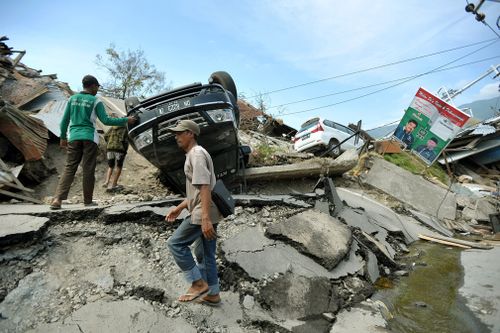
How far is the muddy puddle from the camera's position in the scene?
2963 millimetres

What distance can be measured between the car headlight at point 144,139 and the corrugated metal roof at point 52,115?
11.4ft

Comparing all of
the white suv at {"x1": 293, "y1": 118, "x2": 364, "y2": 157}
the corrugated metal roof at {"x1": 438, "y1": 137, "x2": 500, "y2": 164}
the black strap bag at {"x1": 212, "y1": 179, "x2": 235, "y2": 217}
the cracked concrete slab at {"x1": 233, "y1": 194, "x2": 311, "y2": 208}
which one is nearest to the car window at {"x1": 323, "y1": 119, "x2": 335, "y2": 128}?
the white suv at {"x1": 293, "y1": 118, "x2": 364, "y2": 157}

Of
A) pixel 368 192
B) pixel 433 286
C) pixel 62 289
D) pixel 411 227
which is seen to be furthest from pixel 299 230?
pixel 368 192

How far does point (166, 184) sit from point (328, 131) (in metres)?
6.92

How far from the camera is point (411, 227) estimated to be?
6.39 metres

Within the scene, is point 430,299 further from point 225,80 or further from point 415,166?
point 415,166

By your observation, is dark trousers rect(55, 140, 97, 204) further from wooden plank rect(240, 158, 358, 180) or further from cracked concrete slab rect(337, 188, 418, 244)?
cracked concrete slab rect(337, 188, 418, 244)

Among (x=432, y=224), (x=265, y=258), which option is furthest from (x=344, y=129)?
(x=265, y=258)

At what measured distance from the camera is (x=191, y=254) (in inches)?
109

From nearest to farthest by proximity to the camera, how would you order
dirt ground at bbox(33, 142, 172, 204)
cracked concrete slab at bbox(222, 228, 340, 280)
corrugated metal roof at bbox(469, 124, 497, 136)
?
cracked concrete slab at bbox(222, 228, 340, 280)
dirt ground at bbox(33, 142, 172, 204)
corrugated metal roof at bbox(469, 124, 497, 136)

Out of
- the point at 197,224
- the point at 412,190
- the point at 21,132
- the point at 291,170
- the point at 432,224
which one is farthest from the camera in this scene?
the point at 412,190

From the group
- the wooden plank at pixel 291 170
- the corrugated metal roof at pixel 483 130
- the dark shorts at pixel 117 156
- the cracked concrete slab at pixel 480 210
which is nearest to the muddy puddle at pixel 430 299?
the wooden plank at pixel 291 170

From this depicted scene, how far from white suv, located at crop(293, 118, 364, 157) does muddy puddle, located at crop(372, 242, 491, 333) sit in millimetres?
6652

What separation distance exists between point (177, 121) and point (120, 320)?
2636 mm
